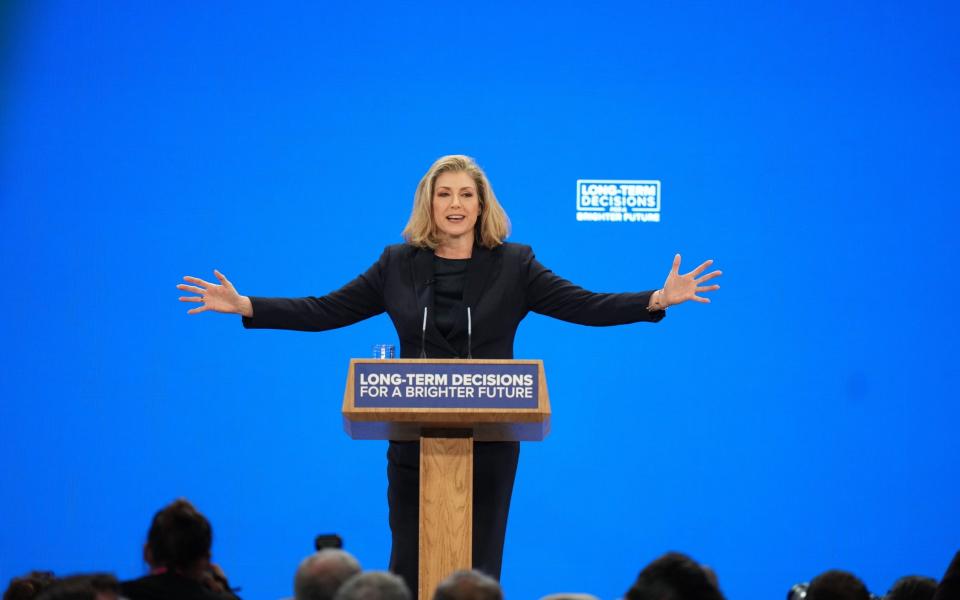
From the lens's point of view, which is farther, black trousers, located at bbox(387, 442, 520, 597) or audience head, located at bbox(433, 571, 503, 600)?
black trousers, located at bbox(387, 442, 520, 597)

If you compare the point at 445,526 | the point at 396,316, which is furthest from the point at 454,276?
the point at 445,526

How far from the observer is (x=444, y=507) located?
11.4 feet

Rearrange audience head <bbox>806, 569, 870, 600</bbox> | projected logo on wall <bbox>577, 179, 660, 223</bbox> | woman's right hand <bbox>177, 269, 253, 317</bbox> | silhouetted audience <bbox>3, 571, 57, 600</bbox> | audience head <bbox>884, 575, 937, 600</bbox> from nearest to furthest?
1. audience head <bbox>806, 569, 870, 600</bbox>
2. silhouetted audience <bbox>3, 571, 57, 600</bbox>
3. audience head <bbox>884, 575, 937, 600</bbox>
4. woman's right hand <bbox>177, 269, 253, 317</bbox>
5. projected logo on wall <bbox>577, 179, 660, 223</bbox>

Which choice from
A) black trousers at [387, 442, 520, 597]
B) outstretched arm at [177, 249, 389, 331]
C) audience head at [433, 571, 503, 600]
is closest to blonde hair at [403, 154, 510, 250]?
outstretched arm at [177, 249, 389, 331]

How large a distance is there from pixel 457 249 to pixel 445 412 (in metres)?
0.94

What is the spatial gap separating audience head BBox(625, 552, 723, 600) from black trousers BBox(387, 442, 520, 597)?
1089 millimetres

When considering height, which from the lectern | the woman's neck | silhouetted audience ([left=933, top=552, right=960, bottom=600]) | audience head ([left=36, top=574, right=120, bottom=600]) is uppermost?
the woman's neck

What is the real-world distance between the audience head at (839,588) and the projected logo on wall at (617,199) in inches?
116

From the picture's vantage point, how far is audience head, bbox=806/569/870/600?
123 inches

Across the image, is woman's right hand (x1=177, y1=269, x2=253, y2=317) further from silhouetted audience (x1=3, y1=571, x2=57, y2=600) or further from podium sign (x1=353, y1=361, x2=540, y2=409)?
silhouetted audience (x1=3, y1=571, x2=57, y2=600)

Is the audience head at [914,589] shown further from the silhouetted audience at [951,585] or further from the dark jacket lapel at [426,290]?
the dark jacket lapel at [426,290]

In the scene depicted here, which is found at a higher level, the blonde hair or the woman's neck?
the blonde hair

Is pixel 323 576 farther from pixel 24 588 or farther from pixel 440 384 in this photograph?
pixel 24 588

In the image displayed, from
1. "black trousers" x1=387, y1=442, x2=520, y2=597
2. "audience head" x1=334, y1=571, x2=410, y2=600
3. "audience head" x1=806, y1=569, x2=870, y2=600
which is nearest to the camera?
"audience head" x1=334, y1=571, x2=410, y2=600
